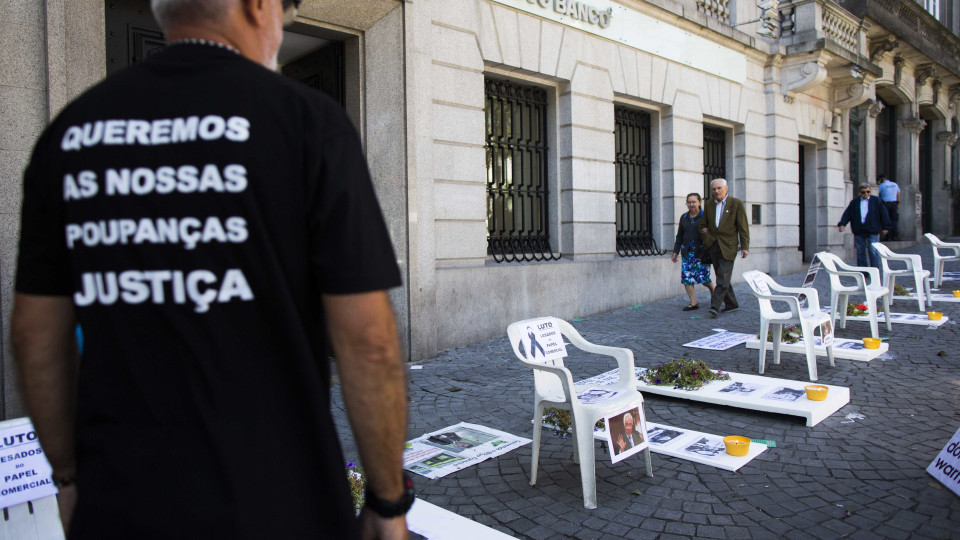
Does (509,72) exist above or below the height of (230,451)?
above

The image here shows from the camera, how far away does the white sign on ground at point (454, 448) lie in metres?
4.13

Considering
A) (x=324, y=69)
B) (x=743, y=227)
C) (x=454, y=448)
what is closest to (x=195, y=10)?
(x=454, y=448)

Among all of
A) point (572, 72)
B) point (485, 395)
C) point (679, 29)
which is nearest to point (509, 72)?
point (572, 72)

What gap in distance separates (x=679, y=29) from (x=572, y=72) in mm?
3297

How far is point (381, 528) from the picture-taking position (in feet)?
4.33

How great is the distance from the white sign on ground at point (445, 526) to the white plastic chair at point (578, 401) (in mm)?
644

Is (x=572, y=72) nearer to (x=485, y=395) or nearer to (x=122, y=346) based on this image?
(x=485, y=395)

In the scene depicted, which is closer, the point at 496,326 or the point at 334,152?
the point at 334,152

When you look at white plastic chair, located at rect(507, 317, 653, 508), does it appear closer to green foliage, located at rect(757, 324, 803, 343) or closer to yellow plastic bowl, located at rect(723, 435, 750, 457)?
yellow plastic bowl, located at rect(723, 435, 750, 457)

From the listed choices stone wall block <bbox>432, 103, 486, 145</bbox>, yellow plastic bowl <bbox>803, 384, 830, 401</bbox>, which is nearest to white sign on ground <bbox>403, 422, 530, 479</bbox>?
yellow plastic bowl <bbox>803, 384, 830, 401</bbox>

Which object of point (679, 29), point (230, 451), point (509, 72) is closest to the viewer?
point (230, 451)

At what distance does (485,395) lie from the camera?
19.4 feet

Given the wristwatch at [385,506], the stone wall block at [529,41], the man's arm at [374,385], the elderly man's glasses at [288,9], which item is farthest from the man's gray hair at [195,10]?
the stone wall block at [529,41]

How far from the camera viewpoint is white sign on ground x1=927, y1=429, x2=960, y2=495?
142 inches
